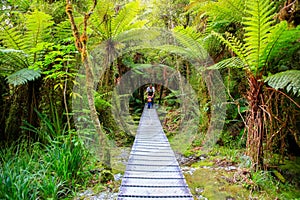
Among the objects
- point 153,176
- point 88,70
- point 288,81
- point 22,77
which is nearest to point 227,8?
point 288,81

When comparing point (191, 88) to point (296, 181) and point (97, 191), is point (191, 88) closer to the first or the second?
point (296, 181)

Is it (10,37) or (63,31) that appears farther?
(63,31)

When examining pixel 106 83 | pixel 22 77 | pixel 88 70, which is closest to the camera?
pixel 88 70

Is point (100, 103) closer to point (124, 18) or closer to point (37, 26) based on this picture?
point (37, 26)

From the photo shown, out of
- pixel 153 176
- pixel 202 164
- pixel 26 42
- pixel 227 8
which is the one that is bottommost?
pixel 202 164

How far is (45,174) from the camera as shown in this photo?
2266 mm

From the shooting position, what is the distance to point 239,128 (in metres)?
3.92

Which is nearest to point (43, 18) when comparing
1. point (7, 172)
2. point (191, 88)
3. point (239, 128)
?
point (7, 172)

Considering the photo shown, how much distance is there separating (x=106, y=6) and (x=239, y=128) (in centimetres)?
331

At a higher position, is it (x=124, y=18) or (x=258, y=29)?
(x=124, y=18)

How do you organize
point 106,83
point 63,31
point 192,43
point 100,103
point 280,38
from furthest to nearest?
point 106,83, point 100,103, point 192,43, point 63,31, point 280,38

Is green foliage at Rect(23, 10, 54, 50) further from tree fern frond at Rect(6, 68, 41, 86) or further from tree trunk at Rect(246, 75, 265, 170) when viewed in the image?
tree trunk at Rect(246, 75, 265, 170)

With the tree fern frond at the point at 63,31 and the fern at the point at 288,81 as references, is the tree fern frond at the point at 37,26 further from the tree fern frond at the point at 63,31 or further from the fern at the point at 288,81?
the fern at the point at 288,81

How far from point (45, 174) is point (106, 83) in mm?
2978
